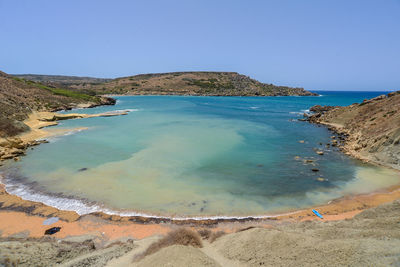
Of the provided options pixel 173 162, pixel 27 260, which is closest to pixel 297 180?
pixel 173 162

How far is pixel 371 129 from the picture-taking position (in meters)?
25.3

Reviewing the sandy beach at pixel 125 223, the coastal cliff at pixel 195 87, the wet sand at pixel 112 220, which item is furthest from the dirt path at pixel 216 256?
the coastal cliff at pixel 195 87

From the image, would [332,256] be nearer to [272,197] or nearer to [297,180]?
[272,197]

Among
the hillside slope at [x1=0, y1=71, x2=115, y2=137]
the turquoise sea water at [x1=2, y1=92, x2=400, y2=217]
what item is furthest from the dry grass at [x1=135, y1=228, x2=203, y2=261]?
the hillside slope at [x1=0, y1=71, x2=115, y2=137]

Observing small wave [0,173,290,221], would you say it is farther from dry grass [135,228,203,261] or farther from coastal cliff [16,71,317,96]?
coastal cliff [16,71,317,96]

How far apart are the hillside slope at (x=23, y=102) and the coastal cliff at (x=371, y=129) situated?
38556 mm

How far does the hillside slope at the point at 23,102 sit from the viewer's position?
2675 centimetres

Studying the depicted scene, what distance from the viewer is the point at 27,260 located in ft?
20.1

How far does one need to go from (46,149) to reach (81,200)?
1367 centimetres

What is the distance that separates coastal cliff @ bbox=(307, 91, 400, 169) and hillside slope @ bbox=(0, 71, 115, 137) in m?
38.6

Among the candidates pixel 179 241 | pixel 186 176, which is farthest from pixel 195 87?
pixel 179 241

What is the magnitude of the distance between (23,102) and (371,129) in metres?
58.5

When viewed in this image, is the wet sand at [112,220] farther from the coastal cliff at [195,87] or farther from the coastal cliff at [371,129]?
the coastal cliff at [195,87]

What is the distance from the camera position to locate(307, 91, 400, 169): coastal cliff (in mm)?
18625
